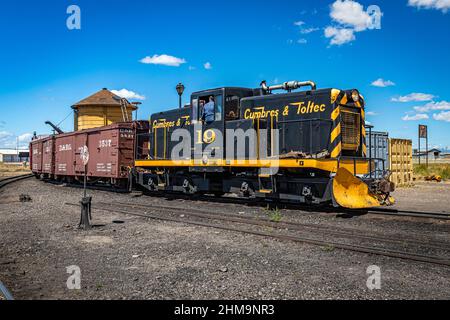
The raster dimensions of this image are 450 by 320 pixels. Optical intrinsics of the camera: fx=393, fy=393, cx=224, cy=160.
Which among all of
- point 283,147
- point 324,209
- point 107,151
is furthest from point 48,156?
point 324,209

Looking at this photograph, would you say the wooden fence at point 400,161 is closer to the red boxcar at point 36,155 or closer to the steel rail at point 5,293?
the steel rail at point 5,293

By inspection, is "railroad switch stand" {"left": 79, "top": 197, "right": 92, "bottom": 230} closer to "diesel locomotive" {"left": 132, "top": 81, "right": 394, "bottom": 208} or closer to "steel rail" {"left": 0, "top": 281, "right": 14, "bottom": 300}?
"steel rail" {"left": 0, "top": 281, "right": 14, "bottom": 300}

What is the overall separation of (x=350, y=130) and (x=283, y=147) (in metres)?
1.97

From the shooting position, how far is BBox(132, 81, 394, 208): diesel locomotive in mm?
10445

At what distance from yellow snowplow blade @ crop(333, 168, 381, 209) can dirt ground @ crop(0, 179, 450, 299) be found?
18.7 inches

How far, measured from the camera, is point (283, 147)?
11664mm

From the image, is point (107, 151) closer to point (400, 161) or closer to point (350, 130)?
point (350, 130)

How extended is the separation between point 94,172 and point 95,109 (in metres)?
19.7

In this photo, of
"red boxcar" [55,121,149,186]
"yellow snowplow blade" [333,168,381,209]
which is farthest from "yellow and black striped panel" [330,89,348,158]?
"red boxcar" [55,121,149,186]

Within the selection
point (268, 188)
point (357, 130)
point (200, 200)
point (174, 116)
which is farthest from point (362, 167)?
point (174, 116)

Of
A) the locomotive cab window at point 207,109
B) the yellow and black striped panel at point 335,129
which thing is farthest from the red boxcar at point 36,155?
the yellow and black striped panel at point 335,129

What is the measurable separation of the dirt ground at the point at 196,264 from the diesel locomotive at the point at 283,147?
1.27 meters

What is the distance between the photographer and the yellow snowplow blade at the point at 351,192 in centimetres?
978
